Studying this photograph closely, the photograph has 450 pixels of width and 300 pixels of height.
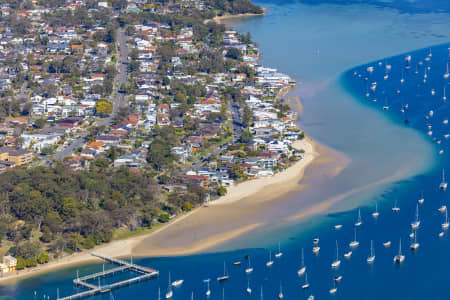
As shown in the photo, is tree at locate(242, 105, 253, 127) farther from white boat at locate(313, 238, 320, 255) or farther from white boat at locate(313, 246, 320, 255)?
white boat at locate(313, 246, 320, 255)

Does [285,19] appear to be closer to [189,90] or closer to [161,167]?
[189,90]

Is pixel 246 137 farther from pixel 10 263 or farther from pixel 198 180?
pixel 10 263

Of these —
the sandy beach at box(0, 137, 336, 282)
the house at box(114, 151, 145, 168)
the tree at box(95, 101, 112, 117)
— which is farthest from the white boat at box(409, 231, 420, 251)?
the tree at box(95, 101, 112, 117)

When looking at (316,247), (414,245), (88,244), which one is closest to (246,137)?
(316,247)

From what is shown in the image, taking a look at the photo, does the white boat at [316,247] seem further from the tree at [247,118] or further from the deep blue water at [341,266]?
the tree at [247,118]

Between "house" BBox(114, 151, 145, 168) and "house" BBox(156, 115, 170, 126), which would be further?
"house" BBox(156, 115, 170, 126)

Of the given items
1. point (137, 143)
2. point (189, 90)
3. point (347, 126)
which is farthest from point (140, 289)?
point (189, 90)

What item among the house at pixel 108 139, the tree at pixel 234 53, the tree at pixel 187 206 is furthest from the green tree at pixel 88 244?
the tree at pixel 234 53
